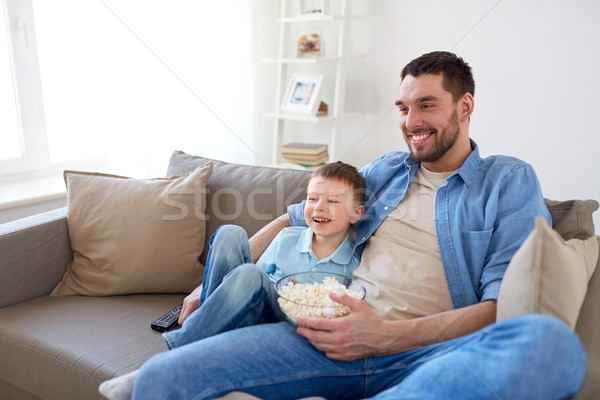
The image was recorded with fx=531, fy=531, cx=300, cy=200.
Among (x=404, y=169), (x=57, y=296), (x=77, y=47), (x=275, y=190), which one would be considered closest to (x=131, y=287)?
(x=57, y=296)

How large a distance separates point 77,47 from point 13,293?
1.66 metres

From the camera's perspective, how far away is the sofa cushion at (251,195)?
192cm

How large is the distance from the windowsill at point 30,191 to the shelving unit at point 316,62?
1244 mm

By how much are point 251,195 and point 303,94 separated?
1.36 meters

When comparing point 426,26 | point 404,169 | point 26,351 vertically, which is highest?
point 426,26

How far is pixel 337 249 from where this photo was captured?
164cm

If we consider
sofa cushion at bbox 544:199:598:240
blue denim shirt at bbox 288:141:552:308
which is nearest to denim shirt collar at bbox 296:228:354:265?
blue denim shirt at bbox 288:141:552:308

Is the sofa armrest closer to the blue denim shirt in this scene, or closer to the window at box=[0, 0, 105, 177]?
the window at box=[0, 0, 105, 177]

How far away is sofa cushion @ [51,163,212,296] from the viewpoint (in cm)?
182

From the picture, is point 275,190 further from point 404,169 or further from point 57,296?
point 57,296

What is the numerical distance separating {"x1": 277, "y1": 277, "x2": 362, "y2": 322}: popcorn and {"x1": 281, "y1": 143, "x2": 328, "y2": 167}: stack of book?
1.70 metres

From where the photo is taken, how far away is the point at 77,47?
293cm

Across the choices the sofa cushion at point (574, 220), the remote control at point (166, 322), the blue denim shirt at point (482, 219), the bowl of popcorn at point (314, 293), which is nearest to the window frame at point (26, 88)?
the remote control at point (166, 322)

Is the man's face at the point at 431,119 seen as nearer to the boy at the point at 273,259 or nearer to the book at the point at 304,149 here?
the boy at the point at 273,259
